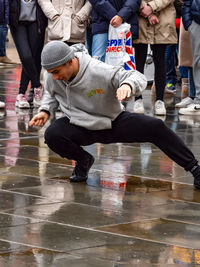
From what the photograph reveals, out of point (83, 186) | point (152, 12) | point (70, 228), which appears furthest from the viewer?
point (152, 12)

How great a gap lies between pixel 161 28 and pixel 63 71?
4518 mm

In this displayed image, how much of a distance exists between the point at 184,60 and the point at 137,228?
265 inches

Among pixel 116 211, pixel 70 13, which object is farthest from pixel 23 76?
pixel 116 211

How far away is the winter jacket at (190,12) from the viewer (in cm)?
1033

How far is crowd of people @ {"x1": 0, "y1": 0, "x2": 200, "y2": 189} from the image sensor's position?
20.3 feet

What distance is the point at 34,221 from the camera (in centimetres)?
514

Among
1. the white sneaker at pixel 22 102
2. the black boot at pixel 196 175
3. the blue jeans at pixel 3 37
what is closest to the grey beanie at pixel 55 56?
the black boot at pixel 196 175

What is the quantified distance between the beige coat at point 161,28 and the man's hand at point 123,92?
4624mm

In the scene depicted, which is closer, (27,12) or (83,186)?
(83,186)

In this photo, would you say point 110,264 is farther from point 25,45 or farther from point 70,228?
point 25,45

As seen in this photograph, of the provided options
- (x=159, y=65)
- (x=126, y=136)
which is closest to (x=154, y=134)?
(x=126, y=136)

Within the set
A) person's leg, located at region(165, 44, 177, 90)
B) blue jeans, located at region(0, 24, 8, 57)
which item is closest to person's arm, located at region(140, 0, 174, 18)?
person's leg, located at region(165, 44, 177, 90)

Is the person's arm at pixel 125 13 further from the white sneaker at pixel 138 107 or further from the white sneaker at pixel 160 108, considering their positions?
the white sneaker at pixel 160 108

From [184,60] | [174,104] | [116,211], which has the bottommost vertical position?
[174,104]
